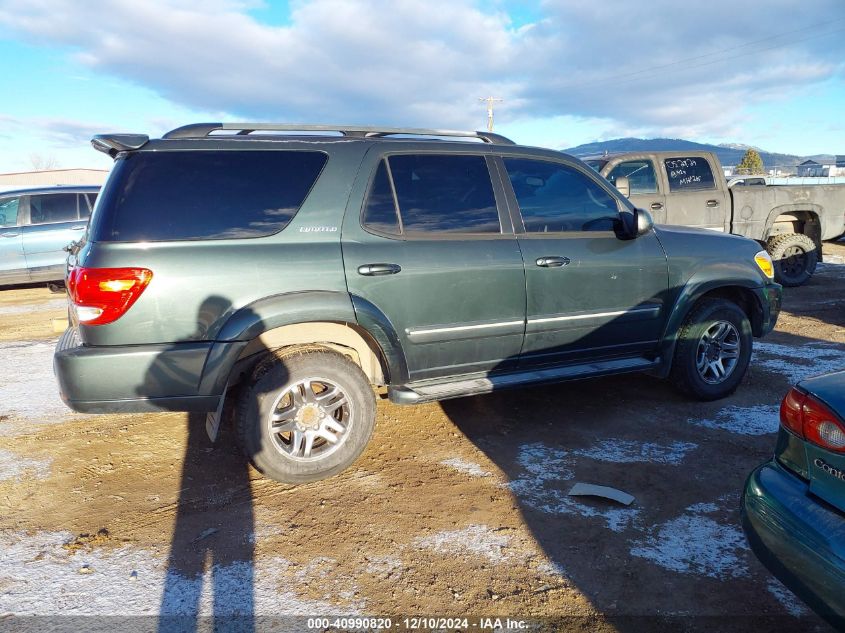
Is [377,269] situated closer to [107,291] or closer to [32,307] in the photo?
[107,291]

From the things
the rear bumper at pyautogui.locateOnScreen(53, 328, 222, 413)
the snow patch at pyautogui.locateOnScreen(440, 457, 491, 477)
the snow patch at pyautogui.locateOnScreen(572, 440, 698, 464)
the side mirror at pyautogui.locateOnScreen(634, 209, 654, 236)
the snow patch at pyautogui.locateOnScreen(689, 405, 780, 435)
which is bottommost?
the snow patch at pyautogui.locateOnScreen(689, 405, 780, 435)

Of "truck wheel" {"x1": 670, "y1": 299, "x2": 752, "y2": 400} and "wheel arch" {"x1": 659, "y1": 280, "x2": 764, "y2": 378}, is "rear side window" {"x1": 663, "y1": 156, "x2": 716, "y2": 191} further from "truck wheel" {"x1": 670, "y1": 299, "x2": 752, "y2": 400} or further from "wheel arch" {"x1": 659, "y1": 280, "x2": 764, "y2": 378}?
"truck wheel" {"x1": 670, "y1": 299, "x2": 752, "y2": 400}

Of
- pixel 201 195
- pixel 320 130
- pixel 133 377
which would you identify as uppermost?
pixel 320 130

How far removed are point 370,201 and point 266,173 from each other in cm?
61

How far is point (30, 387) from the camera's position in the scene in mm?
5289

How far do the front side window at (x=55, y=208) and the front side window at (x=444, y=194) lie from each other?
28.7 feet

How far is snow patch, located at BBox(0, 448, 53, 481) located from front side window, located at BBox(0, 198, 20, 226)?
7639 millimetres

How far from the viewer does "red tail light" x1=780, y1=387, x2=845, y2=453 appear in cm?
194

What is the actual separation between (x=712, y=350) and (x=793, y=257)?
6.47 m

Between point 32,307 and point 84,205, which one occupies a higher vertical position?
point 84,205

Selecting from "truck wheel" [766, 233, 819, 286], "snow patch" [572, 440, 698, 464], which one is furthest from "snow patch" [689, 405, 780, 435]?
"truck wheel" [766, 233, 819, 286]

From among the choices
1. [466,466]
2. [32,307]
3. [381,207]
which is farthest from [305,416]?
[32,307]

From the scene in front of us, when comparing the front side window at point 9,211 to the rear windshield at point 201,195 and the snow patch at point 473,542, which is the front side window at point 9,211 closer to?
the rear windshield at point 201,195

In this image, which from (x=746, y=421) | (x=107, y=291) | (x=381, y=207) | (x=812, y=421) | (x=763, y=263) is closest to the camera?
(x=812, y=421)
